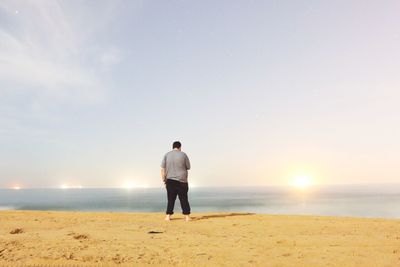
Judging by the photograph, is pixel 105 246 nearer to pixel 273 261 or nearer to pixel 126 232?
pixel 126 232

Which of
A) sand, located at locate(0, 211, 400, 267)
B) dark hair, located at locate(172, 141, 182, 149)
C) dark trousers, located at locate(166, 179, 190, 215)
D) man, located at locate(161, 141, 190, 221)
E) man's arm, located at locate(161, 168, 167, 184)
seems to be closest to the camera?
sand, located at locate(0, 211, 400, 267)

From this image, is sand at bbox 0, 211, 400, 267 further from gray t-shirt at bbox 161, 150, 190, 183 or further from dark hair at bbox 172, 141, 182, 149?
dark hair at bbox 172, 141, 182, 149

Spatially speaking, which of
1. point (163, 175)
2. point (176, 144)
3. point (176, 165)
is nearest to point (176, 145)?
point (176, 144)

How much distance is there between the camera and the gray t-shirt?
11891mm

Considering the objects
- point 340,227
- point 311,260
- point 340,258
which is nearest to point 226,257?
point 311,260

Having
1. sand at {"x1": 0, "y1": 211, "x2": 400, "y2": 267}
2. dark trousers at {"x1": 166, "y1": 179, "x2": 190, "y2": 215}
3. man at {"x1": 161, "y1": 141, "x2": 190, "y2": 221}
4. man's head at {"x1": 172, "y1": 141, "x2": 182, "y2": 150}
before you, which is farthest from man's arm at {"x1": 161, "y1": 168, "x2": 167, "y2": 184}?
sand at {"x1": 0, "y1": 211, "x2": 400, "y2": 267}

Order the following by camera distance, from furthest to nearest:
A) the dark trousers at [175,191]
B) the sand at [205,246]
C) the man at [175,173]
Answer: the man at [175,173]
the dark trousers at [175,191]
the sand at [205,246]

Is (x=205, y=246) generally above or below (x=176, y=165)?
below

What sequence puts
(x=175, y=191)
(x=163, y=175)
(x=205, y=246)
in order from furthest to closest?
(x=163, y=175) → (x=175, y=191) → (x=205, y=246)

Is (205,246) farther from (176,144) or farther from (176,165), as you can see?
(176,144)

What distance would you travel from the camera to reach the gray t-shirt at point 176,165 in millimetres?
11891

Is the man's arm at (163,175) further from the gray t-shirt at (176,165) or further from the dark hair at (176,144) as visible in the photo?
the dark hair at (176,144)

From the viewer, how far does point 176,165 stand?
11891 mm

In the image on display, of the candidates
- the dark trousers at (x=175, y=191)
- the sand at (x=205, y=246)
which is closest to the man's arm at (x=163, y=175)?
the dark trousers at (x=175, y=191)
